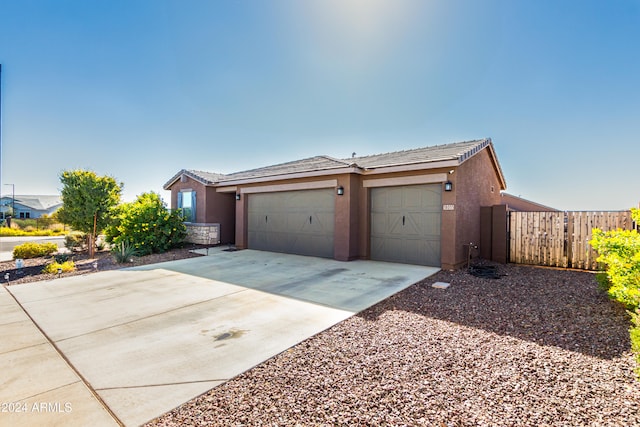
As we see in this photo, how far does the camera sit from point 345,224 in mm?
9375

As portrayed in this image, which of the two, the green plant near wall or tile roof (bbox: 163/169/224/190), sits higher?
tile roof (bbox: 163/169/224/190)

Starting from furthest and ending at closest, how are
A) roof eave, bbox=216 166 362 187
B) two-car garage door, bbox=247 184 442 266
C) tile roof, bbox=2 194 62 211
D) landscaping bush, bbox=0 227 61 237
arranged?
tile roof, bbox=2 194 62 211 < landscaping bush, bbox=0 227 61 237 < roof eave, bbox=216 166 362 187 < two-car garage door, bbox=247 184 442 266

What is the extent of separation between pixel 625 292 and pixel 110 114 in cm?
1503

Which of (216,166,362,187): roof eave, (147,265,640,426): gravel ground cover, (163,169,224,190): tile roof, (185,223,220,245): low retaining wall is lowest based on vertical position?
(147,265,640,426): gravel ground cover

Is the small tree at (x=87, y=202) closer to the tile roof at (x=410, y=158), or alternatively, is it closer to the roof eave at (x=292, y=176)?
the tile roof at (x=410, y=158)

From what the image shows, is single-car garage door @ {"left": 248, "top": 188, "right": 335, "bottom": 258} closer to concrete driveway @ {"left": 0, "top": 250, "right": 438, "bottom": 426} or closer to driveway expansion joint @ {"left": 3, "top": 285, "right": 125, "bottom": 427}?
concrete driveway @ {"left": 0, "top": 250, "right": 438, "bottom": 426}

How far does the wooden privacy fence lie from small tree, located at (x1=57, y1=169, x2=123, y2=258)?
15357mm

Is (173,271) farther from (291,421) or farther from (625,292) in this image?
(625,292)

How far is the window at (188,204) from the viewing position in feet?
46.3

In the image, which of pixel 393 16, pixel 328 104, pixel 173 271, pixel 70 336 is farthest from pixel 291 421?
pixel 328 104

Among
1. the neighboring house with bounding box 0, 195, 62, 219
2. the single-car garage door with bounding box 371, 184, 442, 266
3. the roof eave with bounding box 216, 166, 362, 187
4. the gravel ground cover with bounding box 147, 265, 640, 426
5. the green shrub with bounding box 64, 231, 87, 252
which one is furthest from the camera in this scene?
the neighboring house with bounding box 0, 195, 62, 219

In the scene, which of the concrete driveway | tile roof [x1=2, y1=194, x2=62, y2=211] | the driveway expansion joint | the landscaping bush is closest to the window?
the concrete driveway

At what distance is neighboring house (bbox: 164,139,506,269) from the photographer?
26.7 feet

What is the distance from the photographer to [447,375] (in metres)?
2.77
